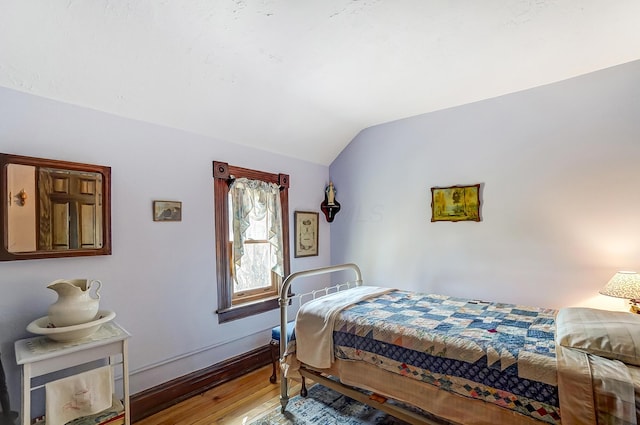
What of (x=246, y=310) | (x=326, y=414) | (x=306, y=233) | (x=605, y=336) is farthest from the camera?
(x=306, y=233)

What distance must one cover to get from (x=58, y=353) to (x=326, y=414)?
5.44 feet

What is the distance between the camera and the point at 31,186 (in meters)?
1.76

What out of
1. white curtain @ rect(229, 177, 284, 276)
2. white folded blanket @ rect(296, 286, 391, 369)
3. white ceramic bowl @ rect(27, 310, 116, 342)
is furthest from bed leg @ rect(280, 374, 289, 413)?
white ceramic bowl @ rect(27, 310, 116, 342)

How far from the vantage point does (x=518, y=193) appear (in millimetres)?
2650

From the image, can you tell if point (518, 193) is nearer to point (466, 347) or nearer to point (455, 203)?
point (455, 203)

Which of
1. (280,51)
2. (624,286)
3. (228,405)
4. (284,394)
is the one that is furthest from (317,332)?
(624,286)

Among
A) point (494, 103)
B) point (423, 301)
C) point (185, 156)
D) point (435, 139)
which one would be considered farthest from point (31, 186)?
point (494, 103)

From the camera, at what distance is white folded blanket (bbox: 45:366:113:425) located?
1525mm

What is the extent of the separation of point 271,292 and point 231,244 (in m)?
0.73

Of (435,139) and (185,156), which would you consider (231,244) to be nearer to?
(185,156)

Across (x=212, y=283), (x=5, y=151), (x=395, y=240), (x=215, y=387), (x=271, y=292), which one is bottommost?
(x=215, y=387)

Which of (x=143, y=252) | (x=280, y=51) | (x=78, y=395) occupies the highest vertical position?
(x=280, y=51)

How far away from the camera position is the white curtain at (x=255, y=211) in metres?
2.82

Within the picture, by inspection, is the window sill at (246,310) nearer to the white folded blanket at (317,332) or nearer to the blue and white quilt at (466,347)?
the white folded blanket at (317,332)
